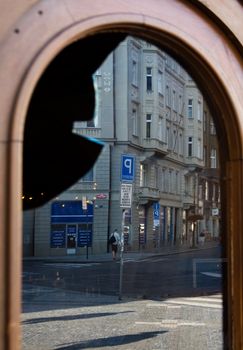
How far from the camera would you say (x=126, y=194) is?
132 inches

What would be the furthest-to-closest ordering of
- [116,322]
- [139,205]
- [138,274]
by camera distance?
[116,322]
[138,274]
[139,205]

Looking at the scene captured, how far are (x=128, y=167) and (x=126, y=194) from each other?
0.16 metres

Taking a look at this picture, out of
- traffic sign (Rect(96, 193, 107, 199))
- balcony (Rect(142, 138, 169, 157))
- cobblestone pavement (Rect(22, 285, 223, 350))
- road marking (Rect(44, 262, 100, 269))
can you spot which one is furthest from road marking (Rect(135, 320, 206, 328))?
balcony (Rect(142, 138, 169, 157))

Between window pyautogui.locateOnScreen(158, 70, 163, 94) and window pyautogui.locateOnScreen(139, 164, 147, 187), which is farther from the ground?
window pyautogui.locateOnScreen(158, 70, 163, 94)

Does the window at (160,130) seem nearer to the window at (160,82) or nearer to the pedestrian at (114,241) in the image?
the window at (160,82)

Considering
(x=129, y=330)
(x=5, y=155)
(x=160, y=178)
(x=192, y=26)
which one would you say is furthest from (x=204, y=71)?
(x=129, y=330)

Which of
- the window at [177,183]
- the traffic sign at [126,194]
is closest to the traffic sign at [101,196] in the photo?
the traffic sign at [126,194]

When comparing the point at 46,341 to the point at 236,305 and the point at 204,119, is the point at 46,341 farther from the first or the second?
the point at 204,119

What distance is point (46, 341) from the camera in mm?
3965

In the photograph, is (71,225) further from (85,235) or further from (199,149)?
(199,149)

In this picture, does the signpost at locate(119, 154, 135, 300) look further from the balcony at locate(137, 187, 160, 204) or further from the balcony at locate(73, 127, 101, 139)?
the balcony at locate(73, 127, 101, 139)

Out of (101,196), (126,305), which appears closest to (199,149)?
(101,196)

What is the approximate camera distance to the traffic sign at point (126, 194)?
326cm

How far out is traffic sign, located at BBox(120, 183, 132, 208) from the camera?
3.26 m
